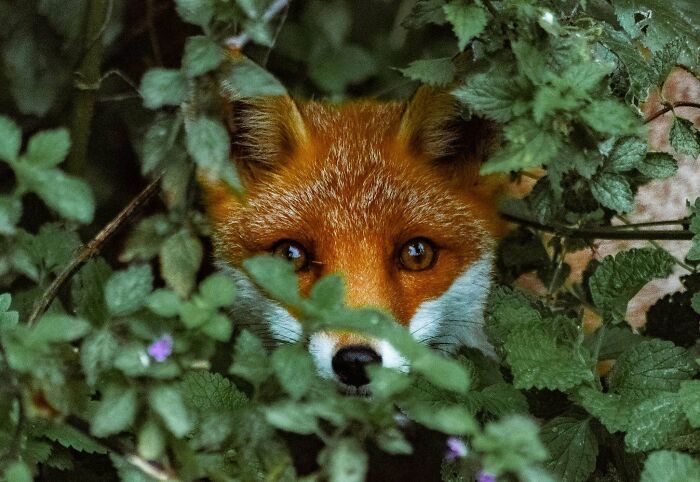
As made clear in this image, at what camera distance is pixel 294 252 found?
6.90ft

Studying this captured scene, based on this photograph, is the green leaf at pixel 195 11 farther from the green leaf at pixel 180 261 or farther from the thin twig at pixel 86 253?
the thin twig at pixel 86 253

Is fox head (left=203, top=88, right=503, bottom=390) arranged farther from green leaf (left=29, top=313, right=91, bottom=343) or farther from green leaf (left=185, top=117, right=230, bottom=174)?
green leaf (left=29, top=313, right=91, bottom=343)

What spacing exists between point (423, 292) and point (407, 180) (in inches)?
10.0

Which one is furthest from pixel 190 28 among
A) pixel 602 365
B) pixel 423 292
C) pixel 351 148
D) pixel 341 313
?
pixel 341 313

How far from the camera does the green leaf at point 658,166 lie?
1.83 meters

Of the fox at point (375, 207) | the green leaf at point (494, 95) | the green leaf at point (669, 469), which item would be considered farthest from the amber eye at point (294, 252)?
the green leaf at point (669, 469)

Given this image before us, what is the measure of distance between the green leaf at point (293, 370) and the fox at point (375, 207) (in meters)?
0.64

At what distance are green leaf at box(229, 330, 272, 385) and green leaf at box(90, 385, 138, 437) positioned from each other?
5.7 inches

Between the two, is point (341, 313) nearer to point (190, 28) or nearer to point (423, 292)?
point (423, 292)

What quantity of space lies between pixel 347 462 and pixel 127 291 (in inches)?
17.0

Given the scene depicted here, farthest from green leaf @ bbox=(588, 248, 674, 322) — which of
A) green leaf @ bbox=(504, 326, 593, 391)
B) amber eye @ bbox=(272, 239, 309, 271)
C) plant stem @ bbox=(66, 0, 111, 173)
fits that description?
plant stem @ bbox=(66, 0, 111, 173)

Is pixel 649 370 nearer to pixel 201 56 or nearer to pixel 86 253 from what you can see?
pixel 201 56

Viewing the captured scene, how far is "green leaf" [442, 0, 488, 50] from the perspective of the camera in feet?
5.26

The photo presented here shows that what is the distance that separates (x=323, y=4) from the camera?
3.20m
